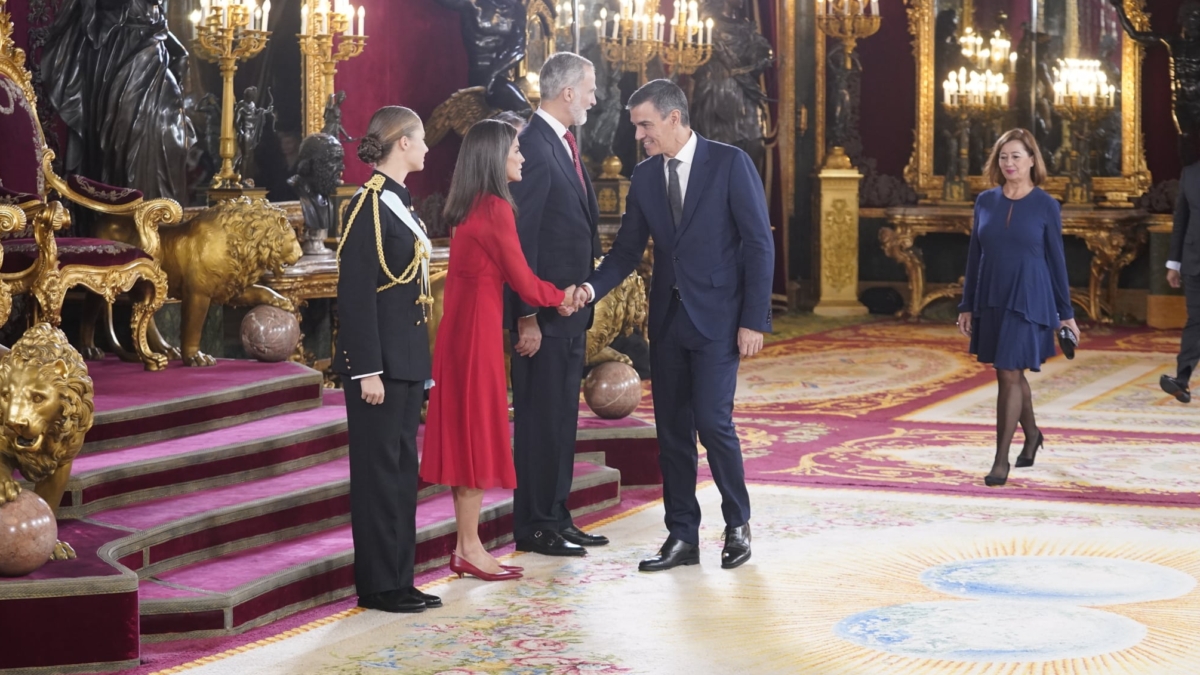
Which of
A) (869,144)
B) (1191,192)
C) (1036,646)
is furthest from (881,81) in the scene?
(1036,646)

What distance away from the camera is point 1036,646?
4.36 metres

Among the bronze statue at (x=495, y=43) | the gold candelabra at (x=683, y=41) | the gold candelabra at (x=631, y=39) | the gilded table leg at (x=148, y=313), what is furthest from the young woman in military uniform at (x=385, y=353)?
the gold candelabra at (x=683, y=41)

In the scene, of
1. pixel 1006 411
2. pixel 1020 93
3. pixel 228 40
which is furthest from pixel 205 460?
pixel 1020 93

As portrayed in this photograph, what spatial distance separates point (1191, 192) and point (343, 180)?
5.21 m

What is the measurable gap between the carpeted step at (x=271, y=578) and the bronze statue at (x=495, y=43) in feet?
18.5

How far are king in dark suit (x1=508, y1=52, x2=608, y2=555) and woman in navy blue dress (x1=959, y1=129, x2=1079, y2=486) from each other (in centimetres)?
201

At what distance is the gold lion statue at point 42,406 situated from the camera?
432 centimetres

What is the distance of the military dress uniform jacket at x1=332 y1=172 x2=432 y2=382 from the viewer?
15.2ft

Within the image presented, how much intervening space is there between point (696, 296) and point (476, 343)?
2.46ft

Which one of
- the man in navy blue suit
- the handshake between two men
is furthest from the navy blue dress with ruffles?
the handshake between two men

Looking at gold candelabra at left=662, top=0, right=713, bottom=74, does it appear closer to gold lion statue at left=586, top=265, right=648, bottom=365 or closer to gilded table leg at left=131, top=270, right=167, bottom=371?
gold lion statue at left=586, top=265, right=648, bottom=365

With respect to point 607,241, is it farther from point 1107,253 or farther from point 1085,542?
point 1085,542

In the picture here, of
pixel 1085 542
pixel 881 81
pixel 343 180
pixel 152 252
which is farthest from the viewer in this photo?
pixel 881 81

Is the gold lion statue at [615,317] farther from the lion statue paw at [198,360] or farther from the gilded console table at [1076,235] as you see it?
the gilded console table at [1076,235]
